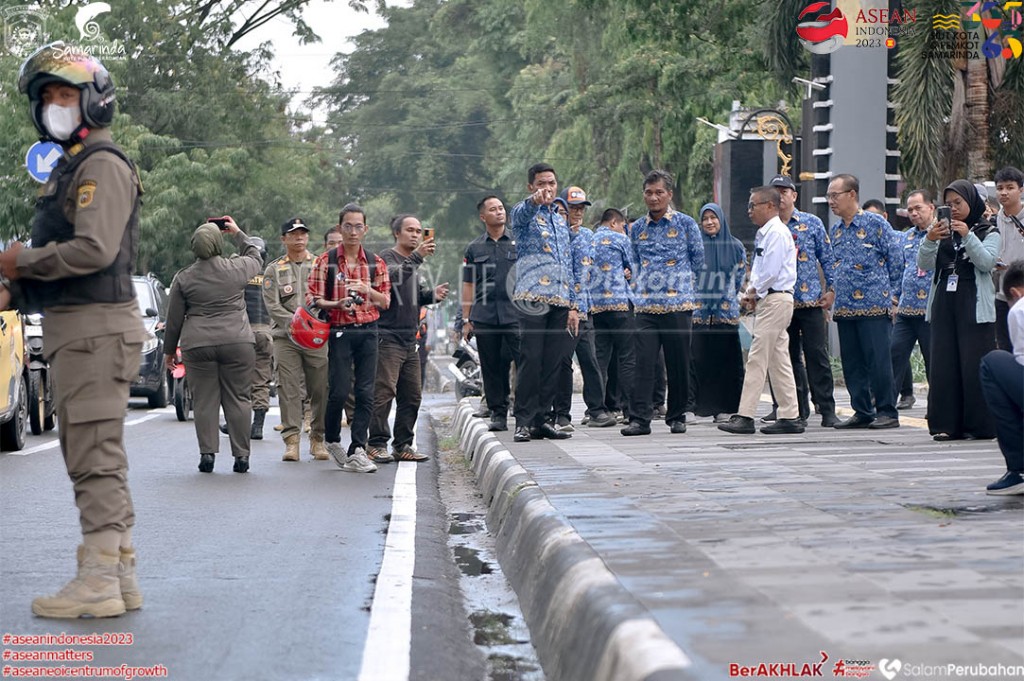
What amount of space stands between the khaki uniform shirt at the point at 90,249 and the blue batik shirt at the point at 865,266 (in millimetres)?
7642

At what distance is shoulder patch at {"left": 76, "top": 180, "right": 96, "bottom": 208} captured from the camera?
226 inches

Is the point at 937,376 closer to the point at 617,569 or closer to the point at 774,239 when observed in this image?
the point at 774,239

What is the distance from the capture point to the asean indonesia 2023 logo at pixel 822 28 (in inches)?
886

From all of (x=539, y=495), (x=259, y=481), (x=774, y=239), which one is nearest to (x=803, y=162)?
(x=774, y=239)

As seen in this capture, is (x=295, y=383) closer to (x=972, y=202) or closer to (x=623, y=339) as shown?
(x=623, y=339)

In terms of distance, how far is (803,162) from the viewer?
2380 centimetres

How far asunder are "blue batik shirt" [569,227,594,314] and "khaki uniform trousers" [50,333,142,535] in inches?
254

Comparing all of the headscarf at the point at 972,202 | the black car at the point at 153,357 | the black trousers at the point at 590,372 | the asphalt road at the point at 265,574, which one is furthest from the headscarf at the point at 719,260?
the black car at the point at 153,357

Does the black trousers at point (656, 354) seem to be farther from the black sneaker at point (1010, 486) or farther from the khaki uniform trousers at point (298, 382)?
the black sneaker at point (1010, 486)

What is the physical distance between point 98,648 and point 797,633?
247 cm

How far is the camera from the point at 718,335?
44.4 feet

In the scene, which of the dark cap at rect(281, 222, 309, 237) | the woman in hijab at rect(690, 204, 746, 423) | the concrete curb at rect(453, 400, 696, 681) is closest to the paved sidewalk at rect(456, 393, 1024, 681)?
the concrete curb at rect(453, 400, 696, 681)

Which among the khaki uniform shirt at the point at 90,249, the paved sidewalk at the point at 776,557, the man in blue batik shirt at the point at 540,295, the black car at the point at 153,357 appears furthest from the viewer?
the black car at the point at 153,357

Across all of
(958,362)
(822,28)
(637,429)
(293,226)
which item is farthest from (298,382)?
(822,28)
